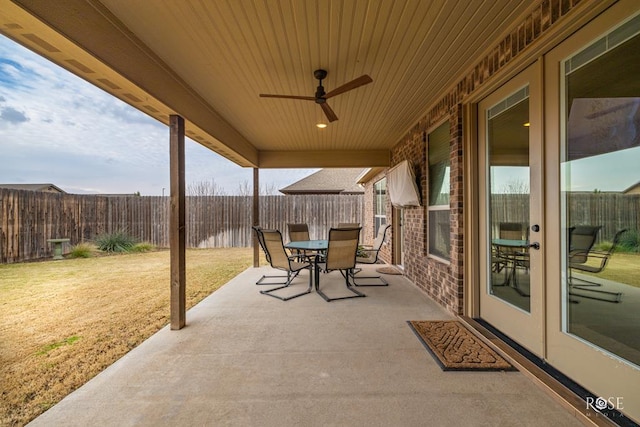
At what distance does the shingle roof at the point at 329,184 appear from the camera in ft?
44.1

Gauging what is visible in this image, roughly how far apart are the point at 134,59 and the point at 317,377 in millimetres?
2800

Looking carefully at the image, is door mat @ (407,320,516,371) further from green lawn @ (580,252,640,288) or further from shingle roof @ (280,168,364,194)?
shingle roof @ (280,168,364,194)

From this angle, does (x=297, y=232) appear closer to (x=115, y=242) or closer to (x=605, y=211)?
(x=605, y=211)

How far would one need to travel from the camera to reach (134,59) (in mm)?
2070

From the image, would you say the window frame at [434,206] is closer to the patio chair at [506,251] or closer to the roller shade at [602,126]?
the patio chair at [506,251]

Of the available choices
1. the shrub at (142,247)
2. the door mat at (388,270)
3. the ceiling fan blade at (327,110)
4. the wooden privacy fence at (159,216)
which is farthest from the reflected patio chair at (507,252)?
the shrub at (142,247)

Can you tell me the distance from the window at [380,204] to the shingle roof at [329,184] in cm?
527

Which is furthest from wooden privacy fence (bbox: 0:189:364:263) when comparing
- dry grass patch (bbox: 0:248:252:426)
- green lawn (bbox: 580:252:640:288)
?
green lawn (bbox: 580:252:640:288)

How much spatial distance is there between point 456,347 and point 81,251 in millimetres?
8657

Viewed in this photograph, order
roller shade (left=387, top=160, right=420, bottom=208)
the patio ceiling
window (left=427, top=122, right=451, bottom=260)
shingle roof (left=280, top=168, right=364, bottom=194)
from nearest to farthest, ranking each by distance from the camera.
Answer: the patio ceiling, window (left=427, top=122, right=451, bottom=260), roller shade (left=387, top=160, right=420, bottom=208), shingle roof (left=280, top=168, right=364, bottom=194)

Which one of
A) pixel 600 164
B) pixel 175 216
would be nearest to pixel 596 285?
pixel 600 164

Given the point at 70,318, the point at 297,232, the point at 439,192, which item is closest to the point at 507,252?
→ the point at 439,192

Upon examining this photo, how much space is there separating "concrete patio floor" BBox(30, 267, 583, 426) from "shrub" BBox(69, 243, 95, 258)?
20.3 feet

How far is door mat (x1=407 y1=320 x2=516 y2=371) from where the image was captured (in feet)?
6.51
